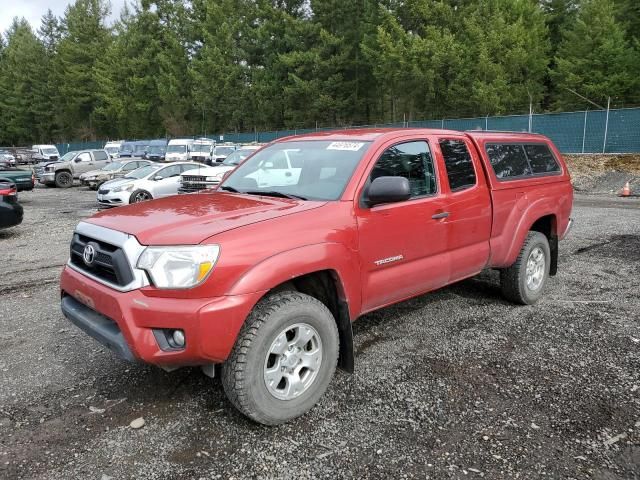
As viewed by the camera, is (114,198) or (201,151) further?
(201,151)

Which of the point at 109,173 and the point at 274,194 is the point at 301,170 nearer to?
the point at 274,194

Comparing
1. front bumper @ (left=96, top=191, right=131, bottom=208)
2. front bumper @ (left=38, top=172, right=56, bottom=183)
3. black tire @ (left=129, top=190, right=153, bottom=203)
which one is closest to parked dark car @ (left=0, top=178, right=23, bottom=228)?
front bumper @ (left=96, top=191, right=131, bottom=208)

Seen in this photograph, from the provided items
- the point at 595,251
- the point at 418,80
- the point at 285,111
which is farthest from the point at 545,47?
the point at 595,251

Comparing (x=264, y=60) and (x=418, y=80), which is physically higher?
(x=264, y=60)

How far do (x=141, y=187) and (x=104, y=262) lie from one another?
41.8ft

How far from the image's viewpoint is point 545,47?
38.0 metres

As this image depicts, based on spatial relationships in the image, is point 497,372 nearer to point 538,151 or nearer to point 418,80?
point 538,151

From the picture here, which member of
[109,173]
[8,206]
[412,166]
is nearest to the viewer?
[412,166]

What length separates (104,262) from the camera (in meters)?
3.08

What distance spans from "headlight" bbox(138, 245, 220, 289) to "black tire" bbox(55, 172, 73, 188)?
80.1 ft

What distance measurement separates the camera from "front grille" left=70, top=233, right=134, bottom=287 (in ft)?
9.48

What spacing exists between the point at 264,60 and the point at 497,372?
49.0 meters

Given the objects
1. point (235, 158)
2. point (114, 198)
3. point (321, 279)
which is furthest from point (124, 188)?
point (321, 279)

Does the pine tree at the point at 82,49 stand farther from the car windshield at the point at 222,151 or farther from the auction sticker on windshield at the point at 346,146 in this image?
the auction sticker on windshield at the point at 346,146
